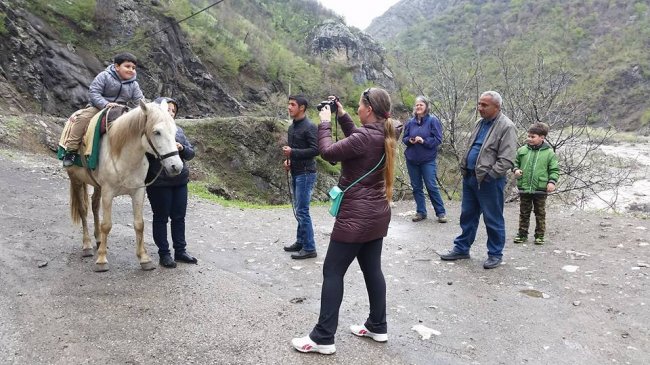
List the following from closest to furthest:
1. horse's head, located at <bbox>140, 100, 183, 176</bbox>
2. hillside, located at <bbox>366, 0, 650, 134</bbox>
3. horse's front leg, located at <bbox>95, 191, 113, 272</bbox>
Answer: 1. horse's head, located at <bbox>140, 100, 183, 176</bbox>
2. horse's front leg, located at <bbox>95, 191, 113, 272</bbox>
3. hillside, located at <bbox>366, 0, 650, 134</bbox>

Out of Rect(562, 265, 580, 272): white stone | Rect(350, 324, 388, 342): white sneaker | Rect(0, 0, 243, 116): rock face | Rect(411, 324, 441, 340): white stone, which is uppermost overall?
Rect(0, 0, 243, 116): rock face

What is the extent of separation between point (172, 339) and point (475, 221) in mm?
3930

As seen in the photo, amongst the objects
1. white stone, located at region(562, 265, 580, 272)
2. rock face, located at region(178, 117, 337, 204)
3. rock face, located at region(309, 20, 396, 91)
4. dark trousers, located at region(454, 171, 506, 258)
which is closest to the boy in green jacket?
white stone, located at region(562, 265, 580, 272)

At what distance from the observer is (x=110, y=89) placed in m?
5.20

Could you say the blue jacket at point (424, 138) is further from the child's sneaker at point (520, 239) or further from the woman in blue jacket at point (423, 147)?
the child's sneaker at point (520, 239)

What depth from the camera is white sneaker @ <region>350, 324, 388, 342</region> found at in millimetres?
3723

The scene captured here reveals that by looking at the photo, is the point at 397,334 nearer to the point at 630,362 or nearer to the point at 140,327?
the point at 630,362

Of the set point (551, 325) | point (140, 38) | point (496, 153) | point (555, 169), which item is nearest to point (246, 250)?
point (496, 153)

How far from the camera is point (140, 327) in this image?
149 inches

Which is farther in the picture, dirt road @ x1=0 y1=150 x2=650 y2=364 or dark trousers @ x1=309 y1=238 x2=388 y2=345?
dirt road @ x1=0 y1=150 x2=650 y2=364

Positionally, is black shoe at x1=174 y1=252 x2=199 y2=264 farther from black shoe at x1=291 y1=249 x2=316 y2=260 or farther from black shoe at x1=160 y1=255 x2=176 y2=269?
black shoe at x1=291 y1=249 x2=316 y2=260

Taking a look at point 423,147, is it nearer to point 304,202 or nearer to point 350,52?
point 304,202

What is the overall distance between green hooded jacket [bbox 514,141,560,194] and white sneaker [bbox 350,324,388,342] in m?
4.12

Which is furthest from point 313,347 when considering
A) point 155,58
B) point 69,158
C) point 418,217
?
point 155,58
